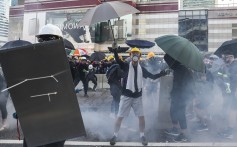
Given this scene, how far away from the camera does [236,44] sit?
242 inches

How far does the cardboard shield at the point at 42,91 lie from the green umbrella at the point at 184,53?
313 centimetres

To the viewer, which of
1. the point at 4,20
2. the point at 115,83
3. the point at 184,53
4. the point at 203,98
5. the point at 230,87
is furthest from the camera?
the point at 4,20

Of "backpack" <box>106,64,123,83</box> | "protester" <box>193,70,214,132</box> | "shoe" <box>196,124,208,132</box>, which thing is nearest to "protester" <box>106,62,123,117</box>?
"backpack" <box>106,64,123,83</box>

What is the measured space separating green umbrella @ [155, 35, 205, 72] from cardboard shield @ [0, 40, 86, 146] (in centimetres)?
313

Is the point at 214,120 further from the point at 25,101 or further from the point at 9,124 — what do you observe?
the point at 25,101

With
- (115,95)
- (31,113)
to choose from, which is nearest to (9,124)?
(115,95)

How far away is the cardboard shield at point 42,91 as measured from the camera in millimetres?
2436

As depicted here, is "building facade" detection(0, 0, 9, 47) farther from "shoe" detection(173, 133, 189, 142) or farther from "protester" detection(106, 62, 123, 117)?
"shoe" detection(173, 133, 189, 142)

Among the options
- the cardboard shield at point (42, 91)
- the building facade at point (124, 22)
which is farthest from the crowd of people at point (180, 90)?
the building facade at point (124, 22)

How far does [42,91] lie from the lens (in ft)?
8.22

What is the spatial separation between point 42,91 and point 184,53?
3.42m

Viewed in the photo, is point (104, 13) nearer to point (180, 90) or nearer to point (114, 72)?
point (114, 72)

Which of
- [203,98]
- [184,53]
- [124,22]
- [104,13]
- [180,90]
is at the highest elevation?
[124,22]

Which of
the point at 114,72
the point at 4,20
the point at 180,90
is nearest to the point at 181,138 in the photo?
the point at 180,90
